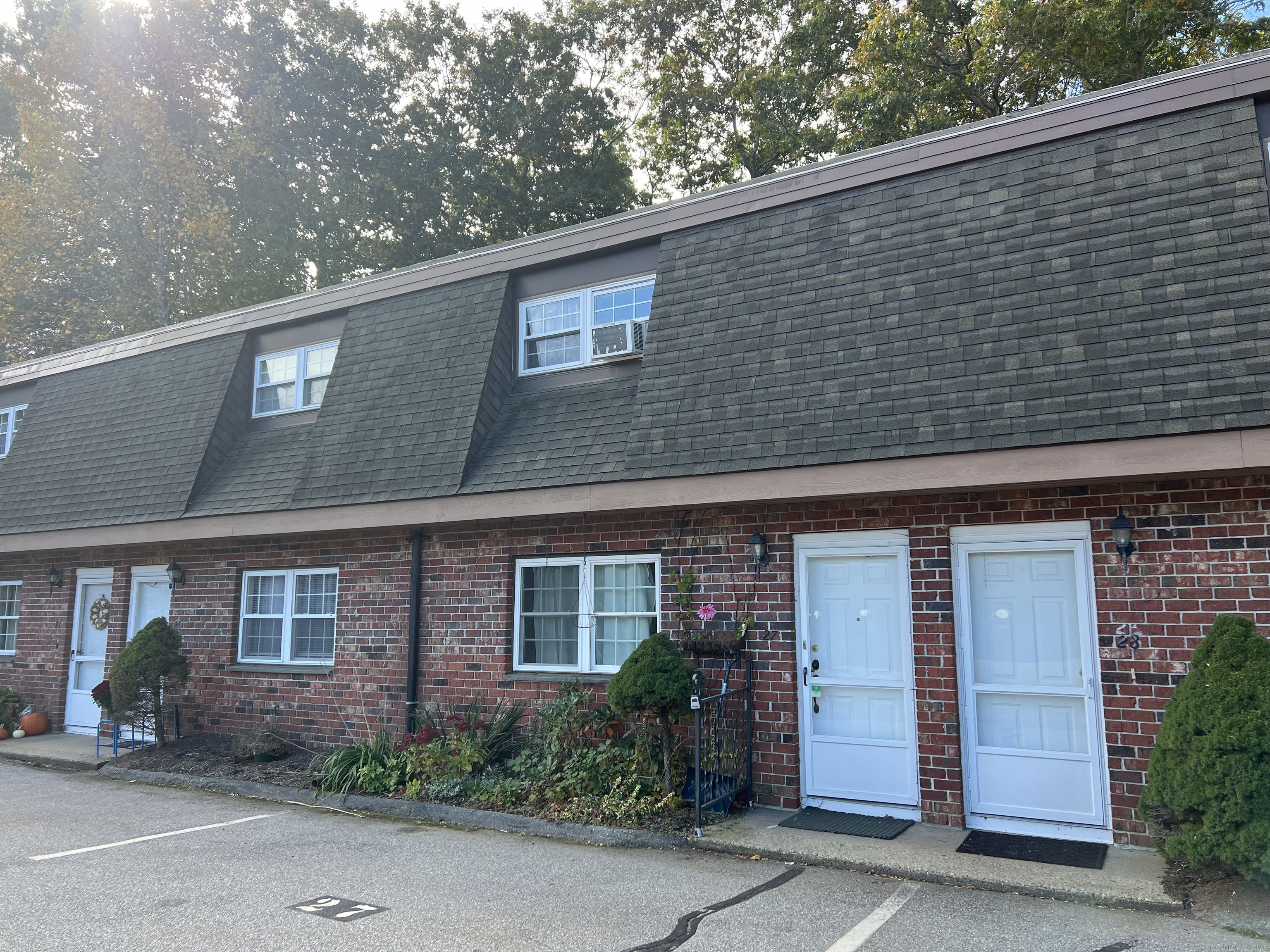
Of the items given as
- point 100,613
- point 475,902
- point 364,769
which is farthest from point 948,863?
point 100,613

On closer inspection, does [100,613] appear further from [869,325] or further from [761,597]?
[869,325]

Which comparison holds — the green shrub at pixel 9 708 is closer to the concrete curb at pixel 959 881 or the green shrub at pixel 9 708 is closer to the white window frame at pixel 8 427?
the white window frame at pixel 8 427

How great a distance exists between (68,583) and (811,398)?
1184 cm

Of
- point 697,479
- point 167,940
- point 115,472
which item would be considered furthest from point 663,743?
point 115,472

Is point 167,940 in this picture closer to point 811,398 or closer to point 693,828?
point 693,828

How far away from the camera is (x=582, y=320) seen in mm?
10312

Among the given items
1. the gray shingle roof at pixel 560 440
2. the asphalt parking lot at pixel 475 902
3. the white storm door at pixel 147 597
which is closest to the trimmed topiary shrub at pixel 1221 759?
the asphalt parking lot at pixel 475 902

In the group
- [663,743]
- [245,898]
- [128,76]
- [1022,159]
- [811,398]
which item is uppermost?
[128,76]

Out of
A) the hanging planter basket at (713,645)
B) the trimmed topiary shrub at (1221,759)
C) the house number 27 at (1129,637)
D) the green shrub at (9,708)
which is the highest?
the house number 27 at (1129,637)

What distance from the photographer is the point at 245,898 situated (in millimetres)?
5848

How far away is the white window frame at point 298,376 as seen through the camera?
12.4m

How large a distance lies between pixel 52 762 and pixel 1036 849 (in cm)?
1132

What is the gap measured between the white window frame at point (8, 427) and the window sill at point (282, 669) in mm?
8099

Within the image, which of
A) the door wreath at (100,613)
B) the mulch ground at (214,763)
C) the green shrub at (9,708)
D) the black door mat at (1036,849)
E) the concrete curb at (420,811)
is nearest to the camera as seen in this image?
the black door mat at (1036,849)
